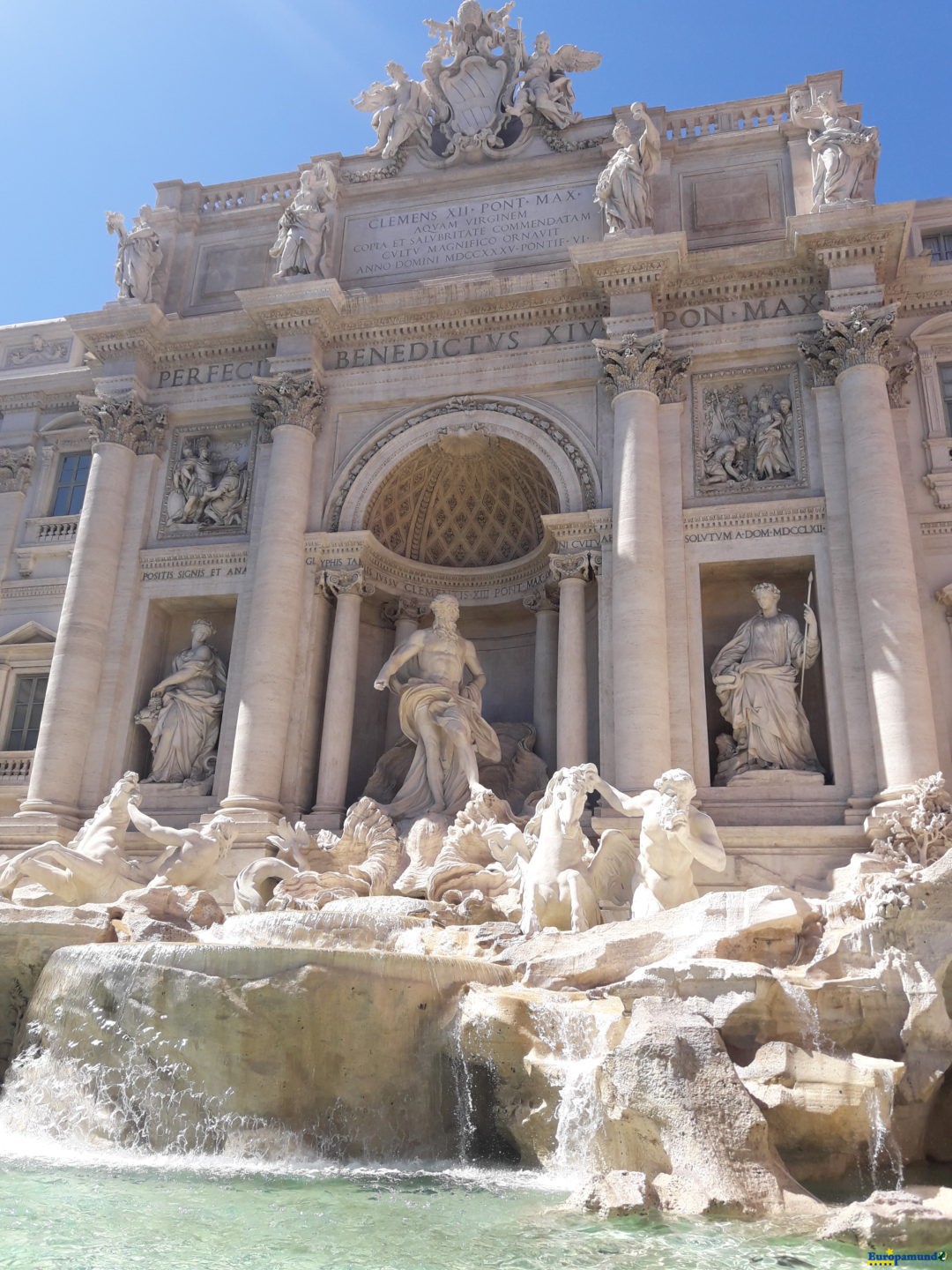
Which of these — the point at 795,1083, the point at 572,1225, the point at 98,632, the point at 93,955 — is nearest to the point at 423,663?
the point at 98,632

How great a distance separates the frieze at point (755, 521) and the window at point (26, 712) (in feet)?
38.7

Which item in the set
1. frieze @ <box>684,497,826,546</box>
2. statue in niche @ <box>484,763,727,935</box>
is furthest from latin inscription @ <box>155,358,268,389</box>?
statue in niche @ <box>484,763,727,935</box>

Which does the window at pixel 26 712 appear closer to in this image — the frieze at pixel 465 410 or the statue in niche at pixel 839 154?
the frieze at pixel 465 410

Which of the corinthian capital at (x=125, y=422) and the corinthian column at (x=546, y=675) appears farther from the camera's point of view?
the corinthian capital at (x=125, y=422)

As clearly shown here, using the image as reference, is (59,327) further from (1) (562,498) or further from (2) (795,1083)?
(2) (795,1083)

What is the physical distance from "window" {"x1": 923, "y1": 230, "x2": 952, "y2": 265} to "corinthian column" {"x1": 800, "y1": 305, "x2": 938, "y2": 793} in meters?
3.16

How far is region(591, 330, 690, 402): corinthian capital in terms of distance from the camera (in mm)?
17062

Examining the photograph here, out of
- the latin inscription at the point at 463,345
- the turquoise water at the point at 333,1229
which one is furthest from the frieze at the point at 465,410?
the turquoise water at the point at 333,1229

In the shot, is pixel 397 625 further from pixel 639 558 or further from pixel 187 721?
pixel 639 558

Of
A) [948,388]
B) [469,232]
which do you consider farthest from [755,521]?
[469,232]

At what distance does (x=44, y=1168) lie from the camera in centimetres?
749

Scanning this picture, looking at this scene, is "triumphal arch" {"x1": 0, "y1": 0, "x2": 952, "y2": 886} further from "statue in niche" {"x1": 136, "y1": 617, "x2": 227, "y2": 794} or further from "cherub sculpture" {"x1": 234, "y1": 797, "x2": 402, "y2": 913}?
"cherub sculpture" {"x1": 234, "y1": 797, "x2": 402, "y2": 913}

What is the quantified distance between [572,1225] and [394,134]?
19384mm

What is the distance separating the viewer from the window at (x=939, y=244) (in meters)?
18.5
